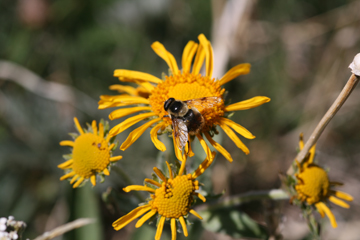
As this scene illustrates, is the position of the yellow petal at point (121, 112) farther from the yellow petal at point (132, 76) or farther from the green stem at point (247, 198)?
the green stem at point (247, 198)

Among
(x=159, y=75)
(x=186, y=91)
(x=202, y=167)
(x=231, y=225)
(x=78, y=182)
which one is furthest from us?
(x=159, y=75)

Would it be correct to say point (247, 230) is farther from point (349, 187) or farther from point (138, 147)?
point (349, 187)

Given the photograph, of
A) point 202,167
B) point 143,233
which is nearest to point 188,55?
point 202,167

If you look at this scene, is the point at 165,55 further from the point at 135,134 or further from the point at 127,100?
the point at 135,134

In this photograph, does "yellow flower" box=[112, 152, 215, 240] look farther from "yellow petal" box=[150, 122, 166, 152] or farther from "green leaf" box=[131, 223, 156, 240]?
"green leaf" box=[131, 223, 156, 240]

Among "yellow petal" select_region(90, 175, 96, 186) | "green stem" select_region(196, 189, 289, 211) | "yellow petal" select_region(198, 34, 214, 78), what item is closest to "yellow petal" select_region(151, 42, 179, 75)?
"yellow petal" select_region(198, 34, 214, 78)
